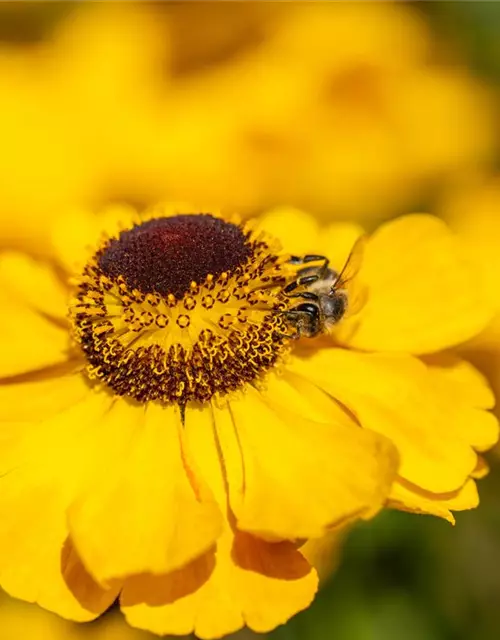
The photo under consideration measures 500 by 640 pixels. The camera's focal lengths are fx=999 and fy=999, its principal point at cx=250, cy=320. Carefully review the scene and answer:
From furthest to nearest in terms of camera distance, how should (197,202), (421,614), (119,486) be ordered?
1. (197,202)
2. (421,614)
3. (119,486)

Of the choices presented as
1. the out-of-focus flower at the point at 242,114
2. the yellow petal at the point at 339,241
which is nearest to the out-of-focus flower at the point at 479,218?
the out-of-focus flower at the point at 242,114

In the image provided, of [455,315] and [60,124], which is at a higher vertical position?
[455,315]

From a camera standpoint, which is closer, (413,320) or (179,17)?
(413,320)

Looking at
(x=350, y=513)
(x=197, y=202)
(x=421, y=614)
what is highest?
(x=350, y=513)

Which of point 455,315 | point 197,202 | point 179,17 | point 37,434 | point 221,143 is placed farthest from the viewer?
point 179,17

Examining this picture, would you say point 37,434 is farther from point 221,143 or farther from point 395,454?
point 221,143

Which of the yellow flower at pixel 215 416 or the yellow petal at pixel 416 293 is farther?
the yellow petal at pixel 416 293

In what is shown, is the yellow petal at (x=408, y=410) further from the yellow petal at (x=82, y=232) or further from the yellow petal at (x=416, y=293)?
the yellow petal at (x=82, y=232)

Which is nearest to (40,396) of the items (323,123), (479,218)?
(479,218)

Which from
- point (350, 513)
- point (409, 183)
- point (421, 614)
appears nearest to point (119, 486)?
point (350, 513)
